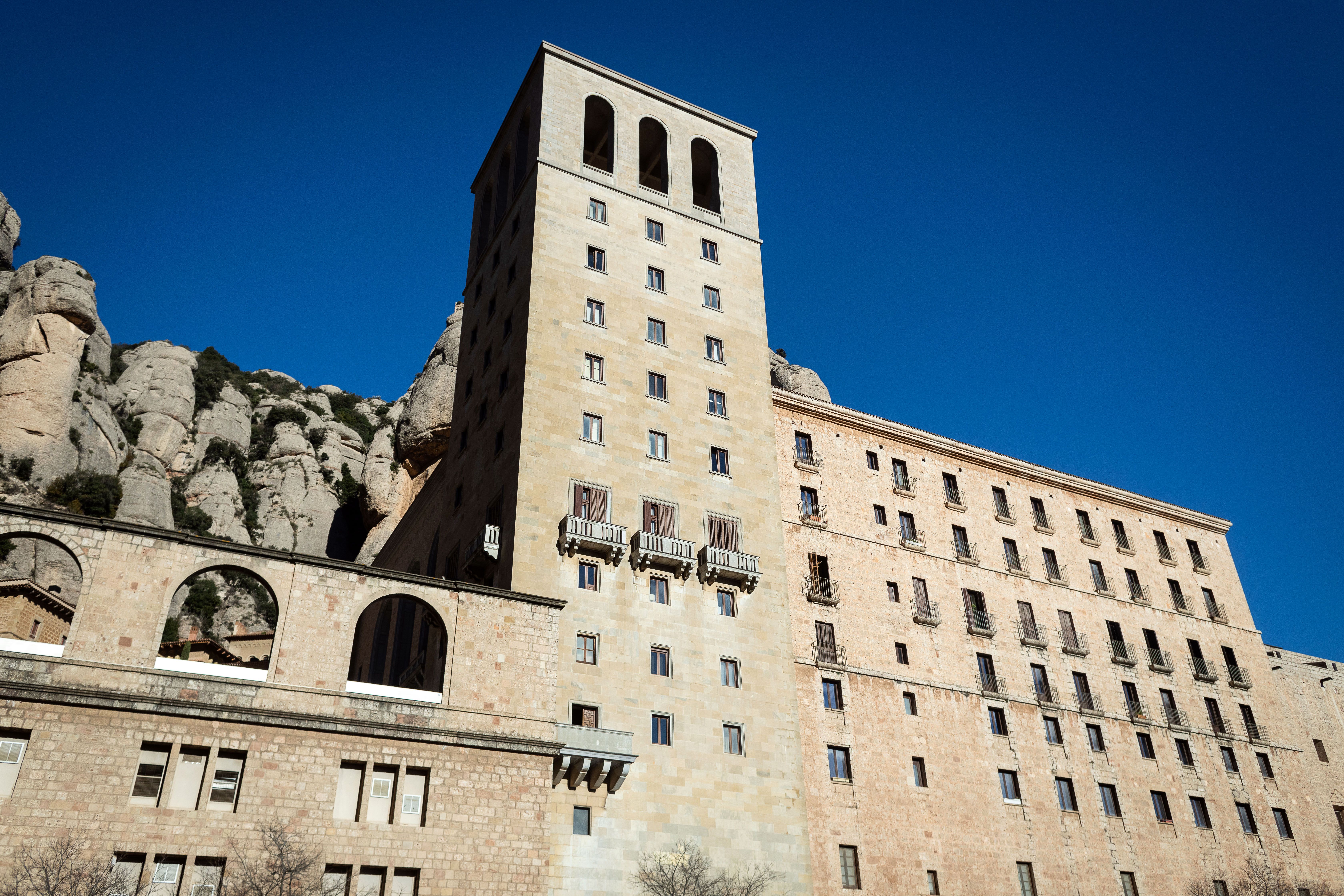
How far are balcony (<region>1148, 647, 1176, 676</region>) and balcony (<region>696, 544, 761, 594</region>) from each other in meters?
23.5

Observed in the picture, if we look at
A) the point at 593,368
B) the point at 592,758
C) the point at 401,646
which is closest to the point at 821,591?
the point at 593,368

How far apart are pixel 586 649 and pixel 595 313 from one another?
15.5m

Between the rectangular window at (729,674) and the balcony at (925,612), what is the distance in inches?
419

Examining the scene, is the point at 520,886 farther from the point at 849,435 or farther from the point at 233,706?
the point at 849,435

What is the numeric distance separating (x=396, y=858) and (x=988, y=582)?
3085 centimetres

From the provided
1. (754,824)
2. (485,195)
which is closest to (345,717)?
(754,824)

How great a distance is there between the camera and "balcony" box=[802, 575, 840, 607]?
42.9 m

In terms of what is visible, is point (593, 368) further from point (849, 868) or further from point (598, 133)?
point (849, 868)

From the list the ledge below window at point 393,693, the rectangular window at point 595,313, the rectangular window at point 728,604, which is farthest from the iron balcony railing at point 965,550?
the ledge below window at point 393,693

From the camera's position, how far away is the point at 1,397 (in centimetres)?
7694

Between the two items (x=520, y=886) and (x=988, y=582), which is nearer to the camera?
(x=520, y=886)

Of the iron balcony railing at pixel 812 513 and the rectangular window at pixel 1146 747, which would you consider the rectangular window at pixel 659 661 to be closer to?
the iron balcony railing at pixel 812 513

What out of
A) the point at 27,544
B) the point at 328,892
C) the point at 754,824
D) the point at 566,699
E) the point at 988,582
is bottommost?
the point at 328,892

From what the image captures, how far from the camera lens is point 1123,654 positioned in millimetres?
50156
